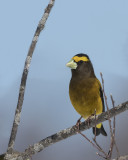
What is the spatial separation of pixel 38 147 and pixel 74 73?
89 centimetres

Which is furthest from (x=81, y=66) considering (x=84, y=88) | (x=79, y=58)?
(x=84, y=88)

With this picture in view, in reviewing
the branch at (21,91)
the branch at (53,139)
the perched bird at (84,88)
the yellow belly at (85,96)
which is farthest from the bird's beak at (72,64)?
the branch at (53,139)

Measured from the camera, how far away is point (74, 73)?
3.30 m

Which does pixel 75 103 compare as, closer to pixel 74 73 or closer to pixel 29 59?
pixel 74 73

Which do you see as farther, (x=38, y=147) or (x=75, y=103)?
(x=75, y=103)

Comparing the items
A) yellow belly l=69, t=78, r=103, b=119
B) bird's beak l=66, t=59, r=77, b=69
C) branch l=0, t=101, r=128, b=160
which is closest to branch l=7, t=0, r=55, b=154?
branch l=0, t=101, r=128, b=160

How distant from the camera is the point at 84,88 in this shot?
321 cm

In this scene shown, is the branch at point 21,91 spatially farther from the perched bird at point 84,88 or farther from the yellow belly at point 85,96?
the yellow belly at point 85,96

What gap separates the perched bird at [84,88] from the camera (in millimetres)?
3197

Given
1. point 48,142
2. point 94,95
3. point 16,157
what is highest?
point 94,95

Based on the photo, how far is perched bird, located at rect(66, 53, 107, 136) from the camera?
320 centimetres

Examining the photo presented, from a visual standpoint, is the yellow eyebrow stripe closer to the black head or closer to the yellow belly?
the black head

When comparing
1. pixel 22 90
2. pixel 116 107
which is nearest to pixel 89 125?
pixel 116 107

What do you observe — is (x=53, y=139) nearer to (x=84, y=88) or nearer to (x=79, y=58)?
(x=84, y=88)
